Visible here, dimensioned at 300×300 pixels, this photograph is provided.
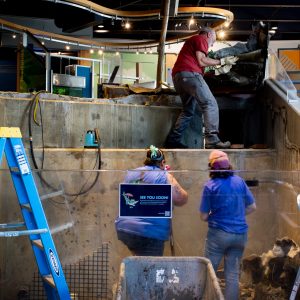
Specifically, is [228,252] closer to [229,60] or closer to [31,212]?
[31,212]

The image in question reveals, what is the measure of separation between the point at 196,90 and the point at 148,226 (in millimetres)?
2922

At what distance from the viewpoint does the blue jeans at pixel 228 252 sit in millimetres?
4434

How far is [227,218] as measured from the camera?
4.42 meters

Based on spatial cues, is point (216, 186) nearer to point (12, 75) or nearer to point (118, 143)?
point (118, 143)

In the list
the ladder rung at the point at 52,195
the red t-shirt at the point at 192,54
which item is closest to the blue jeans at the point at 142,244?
the ladder rung at the point at 52,195

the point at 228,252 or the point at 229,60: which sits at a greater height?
the point at 229,60

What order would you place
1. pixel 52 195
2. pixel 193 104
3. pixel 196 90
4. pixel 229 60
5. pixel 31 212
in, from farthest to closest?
pixel 229 60
pixel 193 104
pixel 196 90
pixel 52 195
pixel 31 212

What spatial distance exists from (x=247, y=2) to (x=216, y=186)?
11800 mm

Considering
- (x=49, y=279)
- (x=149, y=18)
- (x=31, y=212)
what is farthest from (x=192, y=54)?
(x=49, y=279)

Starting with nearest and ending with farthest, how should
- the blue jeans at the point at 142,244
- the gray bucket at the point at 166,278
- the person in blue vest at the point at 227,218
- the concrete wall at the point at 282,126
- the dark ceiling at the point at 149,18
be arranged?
the gray bucket at the point at 166,278 → the person in blue vest at the point at 227,218 → the blue jeans at the point at 142,244 → the concrete wall at the point at 282,126 → the dark ceiling at the point at 149,18

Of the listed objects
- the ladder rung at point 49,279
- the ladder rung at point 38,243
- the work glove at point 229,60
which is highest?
Result: the work glove at point 229,60

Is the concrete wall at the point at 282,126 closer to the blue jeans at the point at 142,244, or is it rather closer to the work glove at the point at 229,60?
the work glove at the point at 229,60

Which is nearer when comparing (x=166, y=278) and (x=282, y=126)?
(x=166, y=278)

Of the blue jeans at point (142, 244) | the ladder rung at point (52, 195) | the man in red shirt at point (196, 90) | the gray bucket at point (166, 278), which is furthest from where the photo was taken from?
the man in red shirt at point (196, 90)
